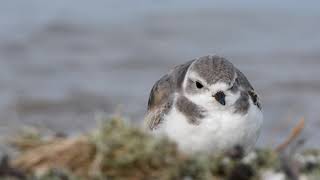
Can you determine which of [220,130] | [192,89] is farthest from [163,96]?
[220,130]

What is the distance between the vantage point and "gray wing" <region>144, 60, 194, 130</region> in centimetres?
779

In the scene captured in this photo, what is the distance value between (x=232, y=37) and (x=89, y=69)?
330 cm

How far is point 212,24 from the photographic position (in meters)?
19.7

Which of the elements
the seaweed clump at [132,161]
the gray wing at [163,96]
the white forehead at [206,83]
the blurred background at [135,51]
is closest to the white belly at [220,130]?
the white forehead at [206,83]

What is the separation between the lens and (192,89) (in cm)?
751

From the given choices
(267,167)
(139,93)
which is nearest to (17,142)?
(267,167)

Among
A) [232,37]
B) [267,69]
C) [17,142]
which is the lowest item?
[17,142]

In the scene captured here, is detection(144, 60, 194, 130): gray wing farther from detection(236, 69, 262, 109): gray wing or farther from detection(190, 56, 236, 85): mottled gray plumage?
detection(236, 69, 262, 109): gray wing

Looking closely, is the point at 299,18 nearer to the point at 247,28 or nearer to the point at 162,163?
the point at 247,28

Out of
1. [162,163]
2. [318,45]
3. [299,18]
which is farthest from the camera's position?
[299,18]

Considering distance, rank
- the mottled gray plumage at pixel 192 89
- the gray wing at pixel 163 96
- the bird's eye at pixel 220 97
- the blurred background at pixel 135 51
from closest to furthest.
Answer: the bird's eye at pixel 220 97
the mottled gray plumage at pixel 192 89
the gray wing at pixel 163 96
the blurred background at pixel 135 51

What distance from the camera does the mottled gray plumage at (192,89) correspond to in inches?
284

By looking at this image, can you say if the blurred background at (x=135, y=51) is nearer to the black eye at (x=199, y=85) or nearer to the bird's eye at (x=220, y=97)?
the black eye at (x=199, y=85)

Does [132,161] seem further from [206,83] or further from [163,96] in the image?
[163,96]
